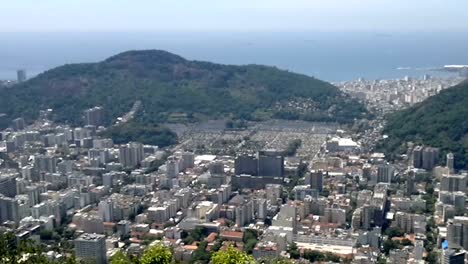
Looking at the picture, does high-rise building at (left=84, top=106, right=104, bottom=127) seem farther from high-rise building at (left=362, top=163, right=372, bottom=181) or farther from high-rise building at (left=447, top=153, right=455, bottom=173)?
high-rise building at (left=447, top=153, right=455, bottom=173)

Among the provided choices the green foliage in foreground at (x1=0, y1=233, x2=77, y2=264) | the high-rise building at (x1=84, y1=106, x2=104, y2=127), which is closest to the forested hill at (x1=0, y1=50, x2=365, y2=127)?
the high-rise building at (x1=84, y1=106, x2=104, y2=127)

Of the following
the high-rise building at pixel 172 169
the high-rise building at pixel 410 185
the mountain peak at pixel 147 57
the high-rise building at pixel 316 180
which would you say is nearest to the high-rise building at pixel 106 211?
the high-rise building at pixel 172 169

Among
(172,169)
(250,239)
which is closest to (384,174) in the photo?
(250,239)

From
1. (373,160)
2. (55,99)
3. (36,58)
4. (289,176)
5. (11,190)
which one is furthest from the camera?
(36,58)

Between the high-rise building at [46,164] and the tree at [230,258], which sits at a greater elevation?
the tree at [230,258]

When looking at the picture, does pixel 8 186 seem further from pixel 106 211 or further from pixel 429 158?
pixel 429 158

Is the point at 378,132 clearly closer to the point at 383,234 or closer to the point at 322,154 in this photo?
the point at 322,154

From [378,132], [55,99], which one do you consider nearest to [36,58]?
[55,99]

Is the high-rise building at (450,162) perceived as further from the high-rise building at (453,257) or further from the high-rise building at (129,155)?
the high-rise building at (129,155)
